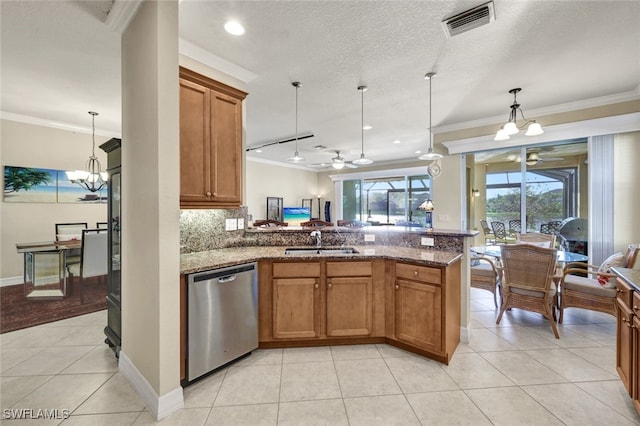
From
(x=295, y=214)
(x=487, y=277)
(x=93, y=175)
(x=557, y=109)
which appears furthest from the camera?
(x=295, y=214)

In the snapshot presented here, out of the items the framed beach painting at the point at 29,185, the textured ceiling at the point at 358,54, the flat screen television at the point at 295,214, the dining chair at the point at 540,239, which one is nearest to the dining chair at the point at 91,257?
the framed beach painting at the point at 29,185

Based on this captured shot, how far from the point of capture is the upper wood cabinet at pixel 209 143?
222 cm

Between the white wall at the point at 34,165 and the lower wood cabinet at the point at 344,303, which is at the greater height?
the white wall at the point at 34,165

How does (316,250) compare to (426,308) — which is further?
(316,250)

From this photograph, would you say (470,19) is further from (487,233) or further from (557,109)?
(487,233)

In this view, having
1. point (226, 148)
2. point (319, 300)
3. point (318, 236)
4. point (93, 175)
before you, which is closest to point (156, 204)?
point (226, 148)

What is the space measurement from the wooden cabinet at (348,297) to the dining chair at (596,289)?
7.66 feet

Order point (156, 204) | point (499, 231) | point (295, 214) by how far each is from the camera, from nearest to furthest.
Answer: point (156, 204) → point (499, 231) → point (295, 214)

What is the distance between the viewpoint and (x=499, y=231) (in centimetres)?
482

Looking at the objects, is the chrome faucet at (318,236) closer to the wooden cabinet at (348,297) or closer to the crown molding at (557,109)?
the wooden cabinet at (348,297)

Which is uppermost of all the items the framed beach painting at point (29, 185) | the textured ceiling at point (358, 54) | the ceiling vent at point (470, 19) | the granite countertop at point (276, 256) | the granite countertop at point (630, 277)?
the textured ceiling at point (358, 54)

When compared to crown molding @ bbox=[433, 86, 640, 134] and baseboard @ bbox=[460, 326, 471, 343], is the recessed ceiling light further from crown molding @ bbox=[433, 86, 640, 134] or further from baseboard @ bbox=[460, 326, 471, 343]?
crown molding @ bbox=[433, 86, 640, 134]

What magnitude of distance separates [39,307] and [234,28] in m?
4.30

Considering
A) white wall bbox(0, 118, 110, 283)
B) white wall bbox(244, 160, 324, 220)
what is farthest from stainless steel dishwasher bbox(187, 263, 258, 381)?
white wall bbox(244, 160, 324, 220)
